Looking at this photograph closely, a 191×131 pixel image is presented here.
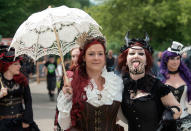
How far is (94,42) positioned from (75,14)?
409mm

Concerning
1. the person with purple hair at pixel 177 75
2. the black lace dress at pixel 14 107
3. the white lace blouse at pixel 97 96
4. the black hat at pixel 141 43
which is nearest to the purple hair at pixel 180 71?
the person with purple hair at pixel 177 75

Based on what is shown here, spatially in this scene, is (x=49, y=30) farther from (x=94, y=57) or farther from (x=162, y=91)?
(x=162, y=91)

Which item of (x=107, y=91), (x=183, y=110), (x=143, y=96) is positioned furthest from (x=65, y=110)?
(x=183, y=110)

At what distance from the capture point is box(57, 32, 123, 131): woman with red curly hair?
3172mm

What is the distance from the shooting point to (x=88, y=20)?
349 cm

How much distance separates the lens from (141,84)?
3.45 meters

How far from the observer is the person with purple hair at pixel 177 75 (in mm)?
4855

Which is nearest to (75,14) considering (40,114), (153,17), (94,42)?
(94,42)

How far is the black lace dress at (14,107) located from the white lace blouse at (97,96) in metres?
1.66

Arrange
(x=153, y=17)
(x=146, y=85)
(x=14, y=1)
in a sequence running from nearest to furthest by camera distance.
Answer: (x=146, y=85) → (x=14, y=1) → (x=153, y=17)

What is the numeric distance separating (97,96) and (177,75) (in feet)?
7.39

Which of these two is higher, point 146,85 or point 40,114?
point 146,85

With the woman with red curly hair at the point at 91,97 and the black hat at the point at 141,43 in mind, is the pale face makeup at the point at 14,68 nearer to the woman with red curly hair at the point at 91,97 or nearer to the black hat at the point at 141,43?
the woman with red curly hair at the point at 91,97

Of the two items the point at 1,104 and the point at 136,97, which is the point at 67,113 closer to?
the point at 136,97
